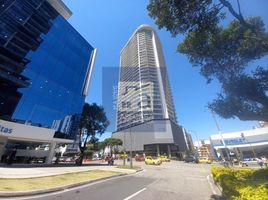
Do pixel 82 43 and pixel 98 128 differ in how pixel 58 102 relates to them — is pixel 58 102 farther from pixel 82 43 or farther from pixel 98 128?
pixel 82 43

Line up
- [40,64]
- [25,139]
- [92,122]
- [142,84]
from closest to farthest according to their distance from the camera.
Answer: [25,139] < [40,64] < [92,122] < [142,84]

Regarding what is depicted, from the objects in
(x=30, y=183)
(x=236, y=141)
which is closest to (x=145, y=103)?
(x=236, y=141)

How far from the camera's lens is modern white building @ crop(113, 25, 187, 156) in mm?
83750

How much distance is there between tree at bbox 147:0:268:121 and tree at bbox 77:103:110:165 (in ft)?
97.2

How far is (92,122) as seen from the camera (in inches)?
1521

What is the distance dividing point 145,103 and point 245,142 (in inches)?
2544

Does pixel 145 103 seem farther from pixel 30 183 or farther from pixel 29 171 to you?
pixel 30 183

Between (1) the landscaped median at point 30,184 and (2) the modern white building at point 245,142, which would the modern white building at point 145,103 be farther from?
(1) the landscaped median at point 30,184

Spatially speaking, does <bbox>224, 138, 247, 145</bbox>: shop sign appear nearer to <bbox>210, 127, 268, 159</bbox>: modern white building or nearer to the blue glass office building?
<bbox>210, 127, 268, 159</bbox>: modern white building

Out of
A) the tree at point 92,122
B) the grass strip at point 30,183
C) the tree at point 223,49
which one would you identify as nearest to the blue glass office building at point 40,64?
the tree at point 92,122

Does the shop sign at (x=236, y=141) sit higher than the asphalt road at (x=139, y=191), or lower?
higher

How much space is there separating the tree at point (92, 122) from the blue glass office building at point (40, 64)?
2314 mm

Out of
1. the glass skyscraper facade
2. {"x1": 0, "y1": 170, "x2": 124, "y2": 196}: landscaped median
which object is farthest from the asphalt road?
the glass skyscraper facade

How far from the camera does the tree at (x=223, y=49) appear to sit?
935cm
